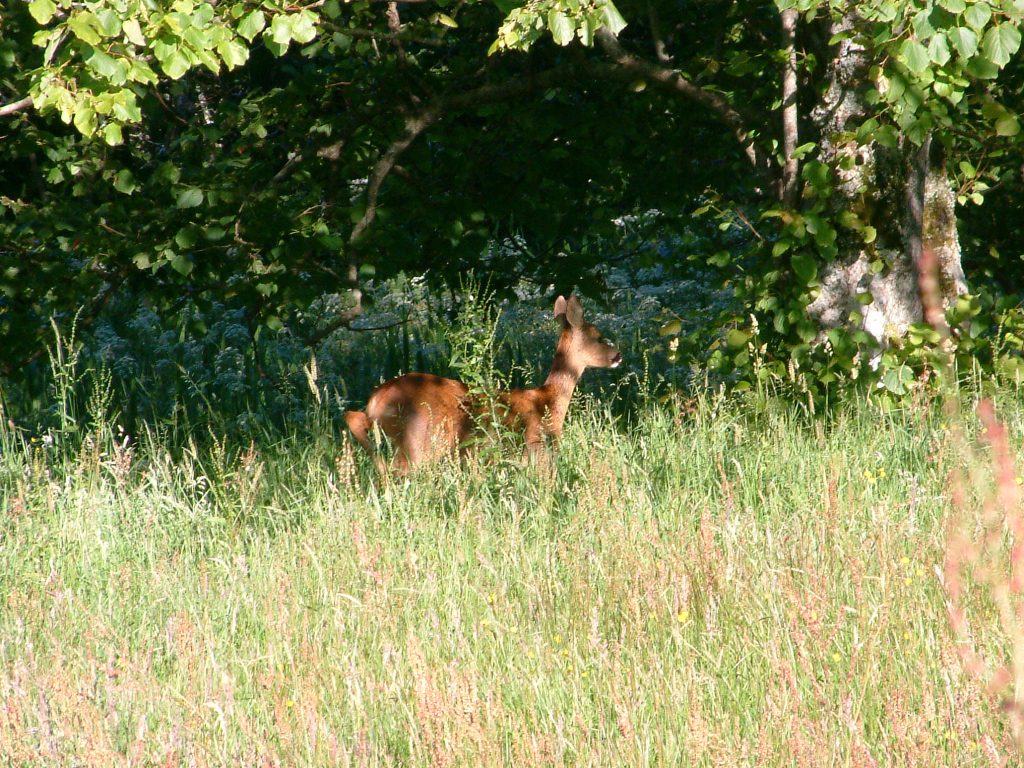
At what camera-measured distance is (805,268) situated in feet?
22.0

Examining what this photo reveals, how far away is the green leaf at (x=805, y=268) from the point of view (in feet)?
22.0

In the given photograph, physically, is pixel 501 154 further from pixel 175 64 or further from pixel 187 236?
pixel 175 64

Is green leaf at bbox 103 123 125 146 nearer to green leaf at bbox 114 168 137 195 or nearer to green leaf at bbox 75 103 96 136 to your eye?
green leaf at bbox 75 103 96 136

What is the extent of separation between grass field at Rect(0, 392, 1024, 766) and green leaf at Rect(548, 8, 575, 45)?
1.74m

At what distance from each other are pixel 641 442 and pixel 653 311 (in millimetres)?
5025

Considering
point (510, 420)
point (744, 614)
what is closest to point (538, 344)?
point (510, 420)

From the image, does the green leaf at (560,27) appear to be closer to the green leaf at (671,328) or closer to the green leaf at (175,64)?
the green leaf at (175,64)

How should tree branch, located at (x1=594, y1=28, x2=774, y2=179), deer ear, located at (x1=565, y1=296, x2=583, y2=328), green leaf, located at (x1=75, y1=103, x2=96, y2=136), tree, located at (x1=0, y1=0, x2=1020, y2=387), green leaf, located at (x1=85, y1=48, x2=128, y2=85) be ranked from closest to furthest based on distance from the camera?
green leaf, located at (x1=85, y1=48, x2=128, y2=85) → green leaf, located at (x1=75, y1=103, x2=96, y2=136) → tree, located at (x1=0, y1=0, x2=1020, y2=387) → tree branch, located at (x1=594, y1=28, x2=774, y2=179) → deer ear, located at (x1=565, y1=296, x2=583, y2=328)

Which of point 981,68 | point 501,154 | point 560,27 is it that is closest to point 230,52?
point 560,27

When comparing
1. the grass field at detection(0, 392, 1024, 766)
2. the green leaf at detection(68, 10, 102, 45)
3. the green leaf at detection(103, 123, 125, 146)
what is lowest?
the grass field at detection(0, 392, 1024, 766)

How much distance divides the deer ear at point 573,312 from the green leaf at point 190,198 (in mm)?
2305

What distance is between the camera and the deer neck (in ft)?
26.1

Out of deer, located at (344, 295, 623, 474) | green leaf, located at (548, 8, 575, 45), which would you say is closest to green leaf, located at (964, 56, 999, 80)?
green leaf, located at (548, 8, 575, 45)

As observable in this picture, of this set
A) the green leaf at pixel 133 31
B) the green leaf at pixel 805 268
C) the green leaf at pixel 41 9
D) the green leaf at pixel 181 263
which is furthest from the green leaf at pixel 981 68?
the green leaf at pixel 181 263
